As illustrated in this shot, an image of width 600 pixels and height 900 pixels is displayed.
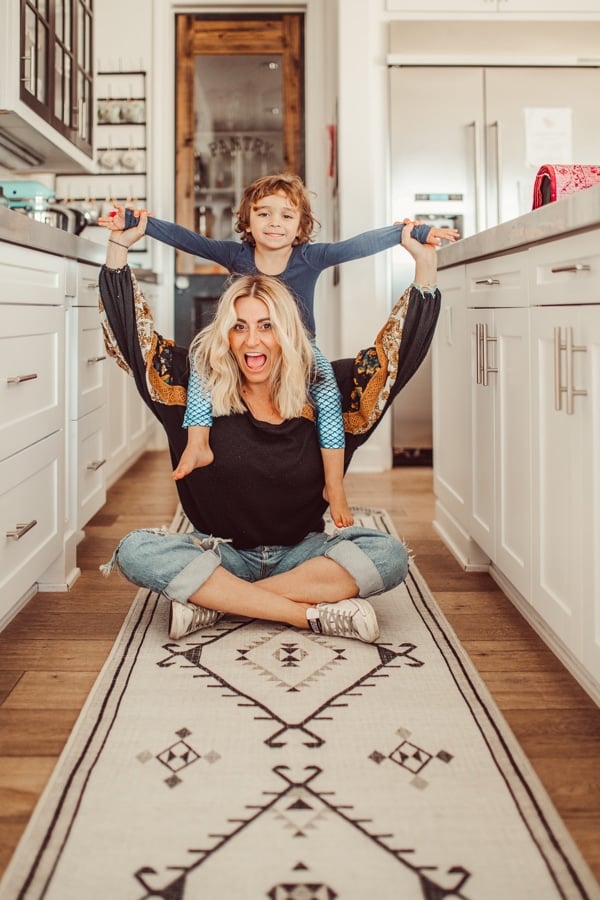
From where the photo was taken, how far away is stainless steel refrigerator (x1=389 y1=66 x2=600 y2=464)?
4191 millimetres

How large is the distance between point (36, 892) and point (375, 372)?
1.42 meters

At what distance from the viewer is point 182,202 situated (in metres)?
5.00

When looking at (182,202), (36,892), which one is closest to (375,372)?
(36,892)

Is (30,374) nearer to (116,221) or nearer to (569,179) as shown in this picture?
(116,221)

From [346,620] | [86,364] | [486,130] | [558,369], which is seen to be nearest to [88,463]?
[86,364]

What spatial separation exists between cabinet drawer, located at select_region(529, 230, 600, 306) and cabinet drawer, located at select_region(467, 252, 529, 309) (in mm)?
75

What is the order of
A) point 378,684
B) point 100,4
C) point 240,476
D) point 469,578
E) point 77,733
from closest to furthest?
point 77,733 < point 378,684 < point 240,476 < point 469,578 < point 100,4

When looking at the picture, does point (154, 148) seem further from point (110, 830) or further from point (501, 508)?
point (110, 830)

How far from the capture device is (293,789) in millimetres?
1344

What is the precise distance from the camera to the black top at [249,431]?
2141 mm

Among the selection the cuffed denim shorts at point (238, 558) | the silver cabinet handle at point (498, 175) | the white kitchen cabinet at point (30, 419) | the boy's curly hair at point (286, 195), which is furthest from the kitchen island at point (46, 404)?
the silver cabinet handle at point (498, 175)

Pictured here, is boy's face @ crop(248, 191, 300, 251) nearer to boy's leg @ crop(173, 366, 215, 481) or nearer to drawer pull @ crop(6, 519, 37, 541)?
boy's leg @ crop(173, 366, 215, 481)

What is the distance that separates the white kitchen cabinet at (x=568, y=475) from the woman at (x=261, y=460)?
0.36 metres

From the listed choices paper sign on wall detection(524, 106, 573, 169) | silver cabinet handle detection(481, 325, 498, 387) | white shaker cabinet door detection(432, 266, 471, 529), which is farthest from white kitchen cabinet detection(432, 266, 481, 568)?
paper sign on wall detection(524, 106, 573, 169)
